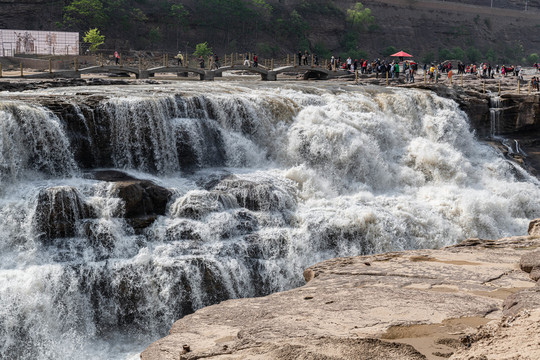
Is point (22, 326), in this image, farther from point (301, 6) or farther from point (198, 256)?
point (301, 6)

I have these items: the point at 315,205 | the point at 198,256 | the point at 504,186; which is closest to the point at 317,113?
the point at 315,205

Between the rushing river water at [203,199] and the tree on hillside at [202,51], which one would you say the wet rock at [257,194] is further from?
the tree on hillside at [202,51]

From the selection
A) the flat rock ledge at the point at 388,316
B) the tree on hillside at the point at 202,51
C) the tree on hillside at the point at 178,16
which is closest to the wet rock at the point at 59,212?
the flat rock ledge at the point at 388,316

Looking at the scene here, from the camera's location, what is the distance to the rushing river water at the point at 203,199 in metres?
11.2

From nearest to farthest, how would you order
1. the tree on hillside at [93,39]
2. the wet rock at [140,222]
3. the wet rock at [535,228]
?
1. the wet rock at [535,228]
2. the wet rock at [140,222]
3. the tree on hillside at [93,39]

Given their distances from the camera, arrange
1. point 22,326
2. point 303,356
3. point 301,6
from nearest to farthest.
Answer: point 303,356, point 22,326, point 301,6

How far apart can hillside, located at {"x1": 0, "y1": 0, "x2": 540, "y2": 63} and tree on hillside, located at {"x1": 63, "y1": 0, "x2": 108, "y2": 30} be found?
0.28 feet

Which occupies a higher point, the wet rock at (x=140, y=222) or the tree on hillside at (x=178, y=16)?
the tree on hillside at (x=178, y=16)

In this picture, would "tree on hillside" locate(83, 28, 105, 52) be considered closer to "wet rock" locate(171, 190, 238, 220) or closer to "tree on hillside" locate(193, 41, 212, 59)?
"tree on hillside" locate(193, 41, 212, 59)

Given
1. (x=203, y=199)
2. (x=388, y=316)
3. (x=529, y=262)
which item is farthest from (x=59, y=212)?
(x=529, y=262)

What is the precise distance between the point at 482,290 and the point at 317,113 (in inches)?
445

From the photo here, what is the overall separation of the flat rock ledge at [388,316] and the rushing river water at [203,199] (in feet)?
12.0

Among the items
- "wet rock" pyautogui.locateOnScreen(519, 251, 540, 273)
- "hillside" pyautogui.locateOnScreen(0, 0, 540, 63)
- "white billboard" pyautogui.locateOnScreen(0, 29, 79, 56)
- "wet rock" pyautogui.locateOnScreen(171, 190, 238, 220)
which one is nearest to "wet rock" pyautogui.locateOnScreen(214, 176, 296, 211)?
"wet rock" pyautogui.locateOnScreen(171, 190, 238, 220)

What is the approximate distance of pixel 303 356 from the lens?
5445 mm
